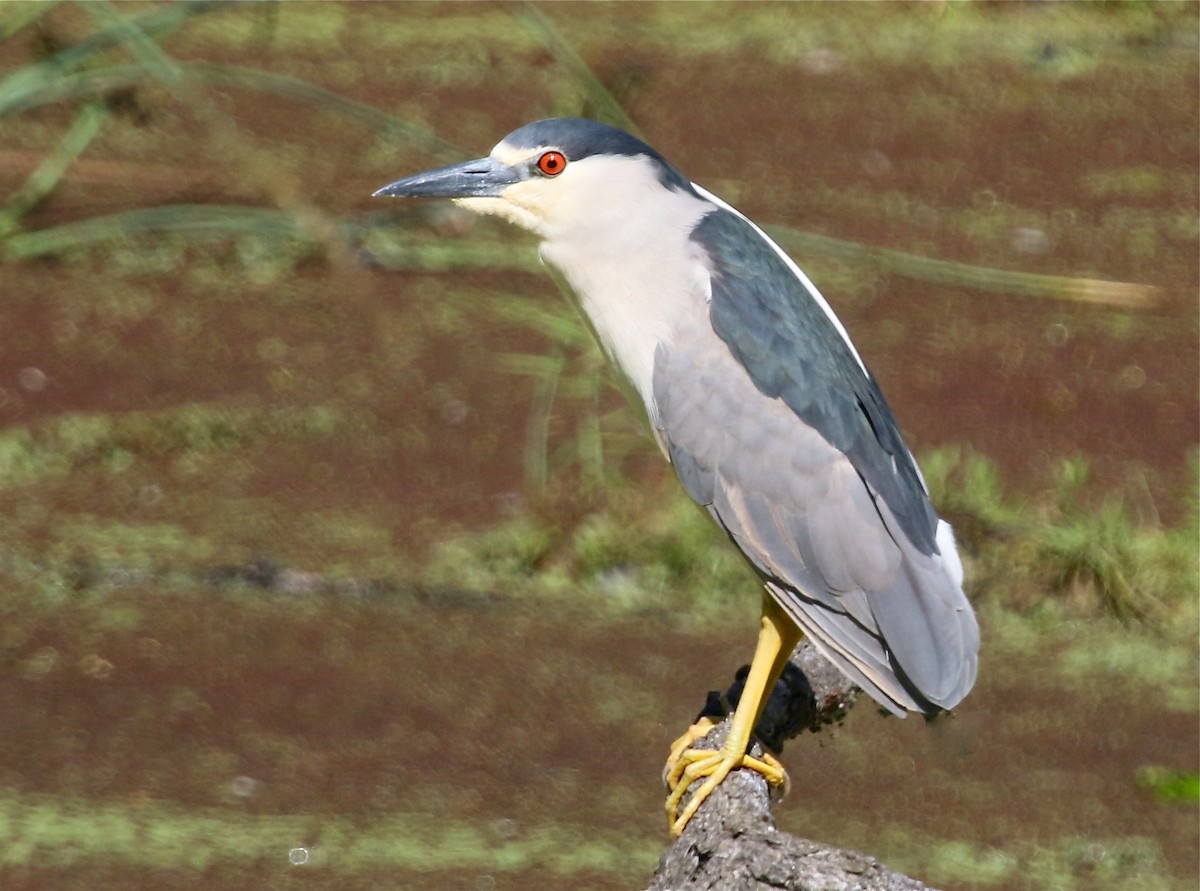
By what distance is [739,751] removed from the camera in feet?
7.61

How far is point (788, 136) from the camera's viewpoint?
5.12 meters

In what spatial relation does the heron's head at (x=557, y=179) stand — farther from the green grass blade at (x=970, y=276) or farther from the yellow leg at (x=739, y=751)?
the green grass blade at (x=970, y=276)

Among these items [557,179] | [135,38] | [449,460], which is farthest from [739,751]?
[135,38]

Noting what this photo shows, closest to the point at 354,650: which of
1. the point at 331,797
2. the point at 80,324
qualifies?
the point at 331,797

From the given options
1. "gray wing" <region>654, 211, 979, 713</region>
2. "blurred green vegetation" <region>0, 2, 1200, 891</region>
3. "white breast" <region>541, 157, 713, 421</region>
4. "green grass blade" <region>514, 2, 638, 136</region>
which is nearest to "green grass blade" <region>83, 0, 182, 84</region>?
"blurred green vegetation" <region>0, 2, 1200, 891</region>

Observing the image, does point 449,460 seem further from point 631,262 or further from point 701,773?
point 701,773

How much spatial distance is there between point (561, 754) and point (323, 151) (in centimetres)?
220

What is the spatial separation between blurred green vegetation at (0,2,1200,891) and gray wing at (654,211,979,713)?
0.88 m

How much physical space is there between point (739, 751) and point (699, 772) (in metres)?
0.06

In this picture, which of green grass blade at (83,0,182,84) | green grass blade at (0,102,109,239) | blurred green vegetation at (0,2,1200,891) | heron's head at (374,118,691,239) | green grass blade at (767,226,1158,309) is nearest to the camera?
heron's head at (374,118,691,239)

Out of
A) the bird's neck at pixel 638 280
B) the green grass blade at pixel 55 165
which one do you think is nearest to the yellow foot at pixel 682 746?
the bird's neck at pixel 638 280

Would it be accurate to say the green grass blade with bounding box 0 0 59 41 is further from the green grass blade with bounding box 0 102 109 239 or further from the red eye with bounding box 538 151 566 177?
the red eye with bounding box 538 151 566 177

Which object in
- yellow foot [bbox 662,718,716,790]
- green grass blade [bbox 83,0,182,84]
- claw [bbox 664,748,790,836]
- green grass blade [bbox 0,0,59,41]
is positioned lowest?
claw [bbox 664,748,790,836]

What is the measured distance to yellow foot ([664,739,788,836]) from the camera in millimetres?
2307
